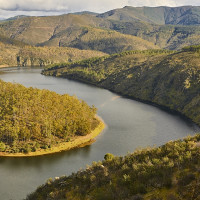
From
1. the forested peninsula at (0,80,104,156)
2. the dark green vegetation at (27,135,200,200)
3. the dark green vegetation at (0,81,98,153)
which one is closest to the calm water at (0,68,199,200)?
the forested peninsula at (0,80,104,156)

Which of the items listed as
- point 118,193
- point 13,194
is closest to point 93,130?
point 13,194

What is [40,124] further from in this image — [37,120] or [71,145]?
[71,145]

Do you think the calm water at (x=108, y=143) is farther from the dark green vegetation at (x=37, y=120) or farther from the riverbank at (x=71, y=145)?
the dark green vegetation at (x=37, y=120)

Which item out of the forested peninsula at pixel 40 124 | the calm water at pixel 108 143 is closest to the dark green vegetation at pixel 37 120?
the forested peninsula at pixel 40 124

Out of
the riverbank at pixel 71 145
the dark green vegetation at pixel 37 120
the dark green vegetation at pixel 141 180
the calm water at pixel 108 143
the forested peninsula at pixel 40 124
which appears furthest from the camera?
the dark green vegetation at pixel 37 120

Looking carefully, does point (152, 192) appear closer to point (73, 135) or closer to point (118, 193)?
point (118, 193)

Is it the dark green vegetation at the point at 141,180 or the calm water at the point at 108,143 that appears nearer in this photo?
the dark green vegetation at the point at 141,180

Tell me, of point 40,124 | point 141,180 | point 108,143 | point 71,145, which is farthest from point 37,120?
point 141,180
